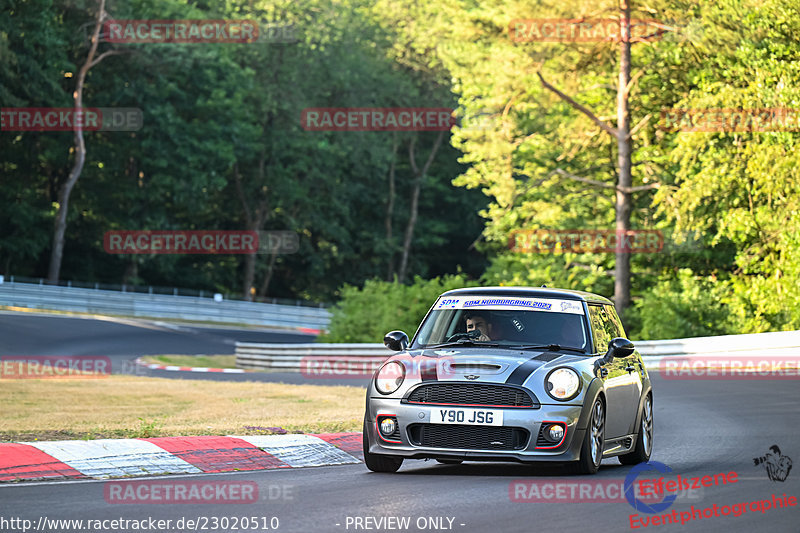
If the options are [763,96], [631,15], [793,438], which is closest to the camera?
[793,438]

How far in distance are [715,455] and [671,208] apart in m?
23.7

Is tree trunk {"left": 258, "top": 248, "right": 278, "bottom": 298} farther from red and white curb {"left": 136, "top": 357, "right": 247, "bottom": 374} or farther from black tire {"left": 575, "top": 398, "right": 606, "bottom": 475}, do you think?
black tire {"left": 575, "top": 398, "right": 606, "bottom": 475}

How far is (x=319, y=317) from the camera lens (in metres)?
60.8

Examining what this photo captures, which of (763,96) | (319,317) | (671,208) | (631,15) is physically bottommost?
(319,317)

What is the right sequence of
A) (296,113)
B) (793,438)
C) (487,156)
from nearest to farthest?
(793,438), (487,156), (296,113)

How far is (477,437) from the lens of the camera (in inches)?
399

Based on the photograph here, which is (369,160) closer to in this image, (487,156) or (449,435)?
(487,156)

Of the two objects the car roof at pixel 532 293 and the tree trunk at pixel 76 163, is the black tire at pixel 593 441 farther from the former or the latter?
the tree trunk at pixel 76 163

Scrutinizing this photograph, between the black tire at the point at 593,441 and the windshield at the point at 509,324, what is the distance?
734 millimetres

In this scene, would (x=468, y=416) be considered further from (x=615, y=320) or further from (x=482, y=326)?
(x=615, y=320)

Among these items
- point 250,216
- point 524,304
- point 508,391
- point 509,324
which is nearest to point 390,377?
point 508,391

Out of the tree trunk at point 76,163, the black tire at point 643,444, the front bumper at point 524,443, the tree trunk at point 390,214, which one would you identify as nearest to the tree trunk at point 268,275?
the tree trunk at point 390,214

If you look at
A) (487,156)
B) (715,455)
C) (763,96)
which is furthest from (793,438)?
(487,156)

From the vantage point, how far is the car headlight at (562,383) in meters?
10.2
